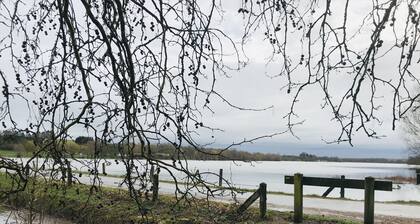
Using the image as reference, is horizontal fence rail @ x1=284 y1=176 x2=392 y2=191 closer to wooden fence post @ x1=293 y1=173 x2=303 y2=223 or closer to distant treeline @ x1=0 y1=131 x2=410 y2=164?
wooden fence post @ x1=293 y1=173 x2=303 y2=223

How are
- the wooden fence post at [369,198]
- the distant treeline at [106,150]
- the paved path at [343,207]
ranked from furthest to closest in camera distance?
1. the paved path at [343,207]
2. the wooden fence post at [369,198]
3. the distant treeline at [106,150]

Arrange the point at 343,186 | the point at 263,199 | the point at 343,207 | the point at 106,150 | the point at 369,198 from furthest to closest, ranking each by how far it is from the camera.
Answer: the point at 343,207, the point at 263,199, the point at 343,186, the point at 369,198, the point at 106,150

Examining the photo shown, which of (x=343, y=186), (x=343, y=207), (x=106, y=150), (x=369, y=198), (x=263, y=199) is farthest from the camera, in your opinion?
(x=343, y=207)

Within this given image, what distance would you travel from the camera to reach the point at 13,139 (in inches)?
147

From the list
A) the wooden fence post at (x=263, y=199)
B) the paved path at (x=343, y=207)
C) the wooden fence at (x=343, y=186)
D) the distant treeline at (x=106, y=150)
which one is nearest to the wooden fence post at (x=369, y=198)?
the wooden fence at (x=343, y=186)

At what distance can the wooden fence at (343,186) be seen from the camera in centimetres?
1196

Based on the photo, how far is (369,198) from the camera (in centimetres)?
1205

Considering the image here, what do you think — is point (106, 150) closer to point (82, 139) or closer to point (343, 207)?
point (82, 139)

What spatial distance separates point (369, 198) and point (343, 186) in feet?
2.71

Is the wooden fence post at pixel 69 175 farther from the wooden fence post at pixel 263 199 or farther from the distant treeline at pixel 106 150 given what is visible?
the wooden fence post at pixel 263 199

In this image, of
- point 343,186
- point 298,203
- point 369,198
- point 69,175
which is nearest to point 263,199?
point 298,203

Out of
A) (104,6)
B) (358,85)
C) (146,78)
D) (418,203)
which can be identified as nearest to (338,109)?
(358,85)

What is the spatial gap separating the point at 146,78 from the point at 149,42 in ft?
0.73

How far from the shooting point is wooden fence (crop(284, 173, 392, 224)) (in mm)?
11961
